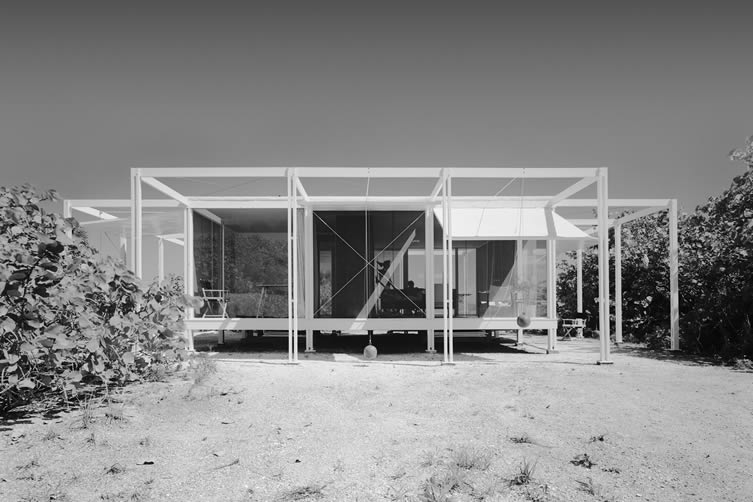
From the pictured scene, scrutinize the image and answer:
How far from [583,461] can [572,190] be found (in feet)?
21.2

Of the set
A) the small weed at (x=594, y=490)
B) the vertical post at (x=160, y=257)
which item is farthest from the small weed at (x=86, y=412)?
the vertical post at (x=160, y=257)

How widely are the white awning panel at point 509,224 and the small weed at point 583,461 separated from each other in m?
5.61

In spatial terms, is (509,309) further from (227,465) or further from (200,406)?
(227,465)

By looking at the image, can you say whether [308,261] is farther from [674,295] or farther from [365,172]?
[674,295]

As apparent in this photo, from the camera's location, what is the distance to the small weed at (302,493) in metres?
3.53

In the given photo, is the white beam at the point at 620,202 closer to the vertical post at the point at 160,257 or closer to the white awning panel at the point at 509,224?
the white awning panel at the point at 509,224

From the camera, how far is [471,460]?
405cm

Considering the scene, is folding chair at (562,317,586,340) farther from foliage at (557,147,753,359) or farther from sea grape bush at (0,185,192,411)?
sea grape bush at (0,185,192,411)

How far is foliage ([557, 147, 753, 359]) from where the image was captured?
985 cm

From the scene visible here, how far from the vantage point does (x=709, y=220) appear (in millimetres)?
11250

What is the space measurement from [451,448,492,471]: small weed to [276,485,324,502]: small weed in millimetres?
1036

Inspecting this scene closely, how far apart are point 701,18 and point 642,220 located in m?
7.40

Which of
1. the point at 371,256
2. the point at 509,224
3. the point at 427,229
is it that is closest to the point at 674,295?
the point at 509,224

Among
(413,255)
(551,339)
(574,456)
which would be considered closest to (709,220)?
(551,339)
